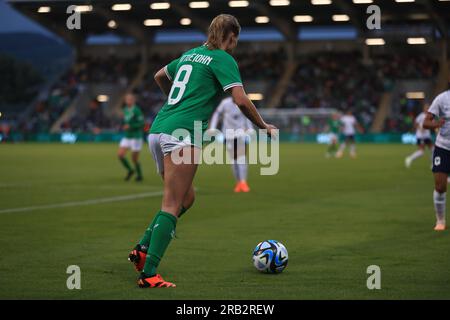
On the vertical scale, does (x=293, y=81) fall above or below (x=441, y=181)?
above

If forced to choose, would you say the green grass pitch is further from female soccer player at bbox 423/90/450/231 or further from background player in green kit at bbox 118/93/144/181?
background player in green kit at bbox 118/93/144/181

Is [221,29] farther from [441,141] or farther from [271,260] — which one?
[441,141]

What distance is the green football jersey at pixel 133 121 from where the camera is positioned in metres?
24.4

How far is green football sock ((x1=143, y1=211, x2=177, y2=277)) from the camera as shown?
26.0 feet

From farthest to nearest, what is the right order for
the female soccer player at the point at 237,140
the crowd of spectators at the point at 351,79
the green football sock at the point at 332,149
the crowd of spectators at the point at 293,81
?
the crowd of spectators at the point at 293,81
the crowd of spectators at the point at 351,79
the green football sock at the point at 332,149
the female soccer player at the point at 237,140

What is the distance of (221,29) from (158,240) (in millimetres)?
2183

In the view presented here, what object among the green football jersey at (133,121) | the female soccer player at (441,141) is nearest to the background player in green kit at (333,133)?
the green football jersey at (133,121)

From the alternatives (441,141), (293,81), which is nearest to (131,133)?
(441,141)

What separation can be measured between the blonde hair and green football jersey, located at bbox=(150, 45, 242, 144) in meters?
0.08

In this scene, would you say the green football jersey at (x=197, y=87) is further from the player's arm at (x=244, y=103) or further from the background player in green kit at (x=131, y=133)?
the background player in green kit at (x=131, y=133)

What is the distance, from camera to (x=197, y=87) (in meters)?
8.07

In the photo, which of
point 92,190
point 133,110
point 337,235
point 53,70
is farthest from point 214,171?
point 53,70

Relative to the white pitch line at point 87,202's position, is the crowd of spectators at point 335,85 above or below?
above

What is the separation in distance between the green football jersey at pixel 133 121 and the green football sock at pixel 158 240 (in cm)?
1656
